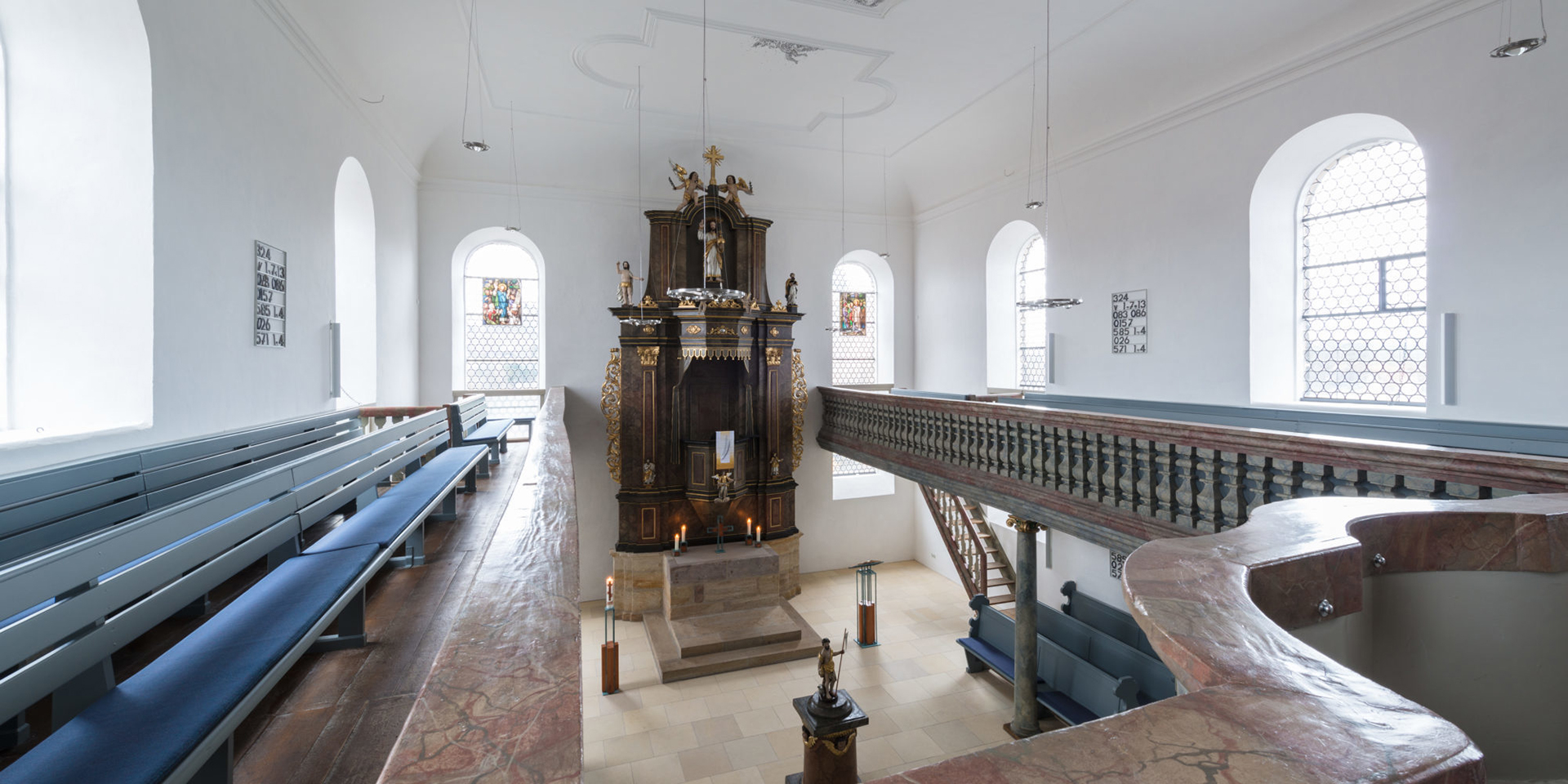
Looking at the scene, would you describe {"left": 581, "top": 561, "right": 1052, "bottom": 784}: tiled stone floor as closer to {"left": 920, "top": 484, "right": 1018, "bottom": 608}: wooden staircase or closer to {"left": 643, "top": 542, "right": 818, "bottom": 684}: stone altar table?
{"left": 643, "top": 542, "right": 818, "bottom": 684}: stone altar table

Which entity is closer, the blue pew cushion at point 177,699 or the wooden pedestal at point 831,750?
the blue pew cushion at point 177,699

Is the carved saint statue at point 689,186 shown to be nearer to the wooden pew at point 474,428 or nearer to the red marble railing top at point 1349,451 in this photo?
the wooden pew at point 474,428

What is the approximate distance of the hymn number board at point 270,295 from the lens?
16.4 feet

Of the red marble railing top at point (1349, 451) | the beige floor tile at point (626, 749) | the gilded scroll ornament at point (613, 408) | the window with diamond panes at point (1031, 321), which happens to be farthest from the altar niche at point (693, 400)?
the red marble railing top at point (1349, 451)

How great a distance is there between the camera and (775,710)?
7980 mm

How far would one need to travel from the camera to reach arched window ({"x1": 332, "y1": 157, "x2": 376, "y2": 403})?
291 inches

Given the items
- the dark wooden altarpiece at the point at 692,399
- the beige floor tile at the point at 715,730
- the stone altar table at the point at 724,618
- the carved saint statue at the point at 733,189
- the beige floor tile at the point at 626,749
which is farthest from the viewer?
the dark wooden altarpiece at the point at 692,399

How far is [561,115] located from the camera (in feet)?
33.5

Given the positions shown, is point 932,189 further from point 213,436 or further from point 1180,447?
point 213,436

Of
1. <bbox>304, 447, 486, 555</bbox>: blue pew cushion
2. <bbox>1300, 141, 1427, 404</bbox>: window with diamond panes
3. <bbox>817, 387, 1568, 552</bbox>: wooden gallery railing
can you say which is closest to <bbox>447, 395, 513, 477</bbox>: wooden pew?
<bbox>304, 447, 486, 555</bbox>: blue pew cushion

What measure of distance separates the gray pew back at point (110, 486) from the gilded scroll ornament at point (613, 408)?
742cm

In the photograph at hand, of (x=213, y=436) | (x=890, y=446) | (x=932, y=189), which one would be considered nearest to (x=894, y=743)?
(x=890, y=446)

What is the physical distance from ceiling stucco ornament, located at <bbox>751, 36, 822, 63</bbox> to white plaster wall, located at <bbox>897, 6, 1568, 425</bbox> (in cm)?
281

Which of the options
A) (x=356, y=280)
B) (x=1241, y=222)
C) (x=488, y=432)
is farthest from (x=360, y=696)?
(x=1241, y=222)
